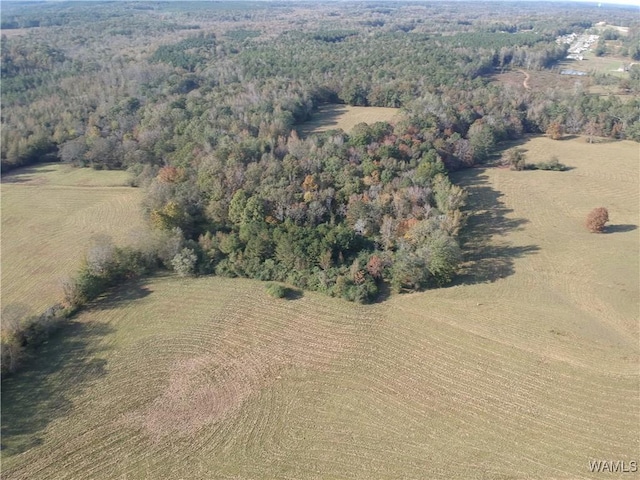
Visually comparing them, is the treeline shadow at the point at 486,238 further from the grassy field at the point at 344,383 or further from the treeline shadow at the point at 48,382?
the treeline shadow at the point at 48,382

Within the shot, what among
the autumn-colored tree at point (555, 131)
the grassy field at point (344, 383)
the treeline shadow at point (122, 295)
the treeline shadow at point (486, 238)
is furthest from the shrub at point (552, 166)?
the treeline shadow at point (122, 295)

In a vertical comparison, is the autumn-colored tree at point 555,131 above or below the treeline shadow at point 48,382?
above

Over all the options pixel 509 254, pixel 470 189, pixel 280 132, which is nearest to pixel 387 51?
pixel 280 132

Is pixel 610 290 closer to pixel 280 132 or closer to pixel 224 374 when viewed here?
pixel 224 374

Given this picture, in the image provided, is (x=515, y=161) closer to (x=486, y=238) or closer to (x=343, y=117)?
(x=486, y=238)

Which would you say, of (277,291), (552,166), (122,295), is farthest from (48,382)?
(552,166)

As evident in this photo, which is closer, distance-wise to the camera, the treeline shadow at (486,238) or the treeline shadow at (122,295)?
the treeline shadow at (122,295)
